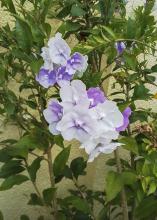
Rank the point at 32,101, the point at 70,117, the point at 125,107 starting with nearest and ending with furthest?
the point at 70,117 → the point at 125,107 → the point at 32,101

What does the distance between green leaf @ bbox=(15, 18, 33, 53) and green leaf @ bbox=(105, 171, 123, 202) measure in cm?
45

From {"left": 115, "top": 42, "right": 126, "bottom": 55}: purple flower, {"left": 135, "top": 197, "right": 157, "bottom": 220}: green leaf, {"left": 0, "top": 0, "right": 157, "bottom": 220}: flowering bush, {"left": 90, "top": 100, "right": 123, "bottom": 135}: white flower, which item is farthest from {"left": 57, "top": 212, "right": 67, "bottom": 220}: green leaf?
{"left": 90, "top": 100, "right": 123, "bottom": 135}: white flower

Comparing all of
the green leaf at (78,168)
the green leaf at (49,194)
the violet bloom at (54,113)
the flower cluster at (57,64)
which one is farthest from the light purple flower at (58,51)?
the green leaf at (78,168)

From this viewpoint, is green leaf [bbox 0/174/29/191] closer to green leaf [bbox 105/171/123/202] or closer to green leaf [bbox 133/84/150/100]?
green leaf [bbox 105/171/123/202]

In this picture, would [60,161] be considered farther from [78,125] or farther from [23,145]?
[78,125]

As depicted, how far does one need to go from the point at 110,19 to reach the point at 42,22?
0.78 feet

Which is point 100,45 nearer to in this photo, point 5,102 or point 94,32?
point 94,32

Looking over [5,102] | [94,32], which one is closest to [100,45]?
[94,32]

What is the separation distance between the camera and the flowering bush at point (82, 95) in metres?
0.90

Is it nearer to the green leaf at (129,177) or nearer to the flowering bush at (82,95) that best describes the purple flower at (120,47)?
the flowering bush at (82,95)

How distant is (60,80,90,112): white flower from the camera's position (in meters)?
0.89

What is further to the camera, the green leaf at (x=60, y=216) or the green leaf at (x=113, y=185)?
the green leaf at (x=60, y=216)

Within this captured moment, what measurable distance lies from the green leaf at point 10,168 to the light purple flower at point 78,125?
68 centimetres

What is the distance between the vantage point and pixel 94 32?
1274 millimetres
